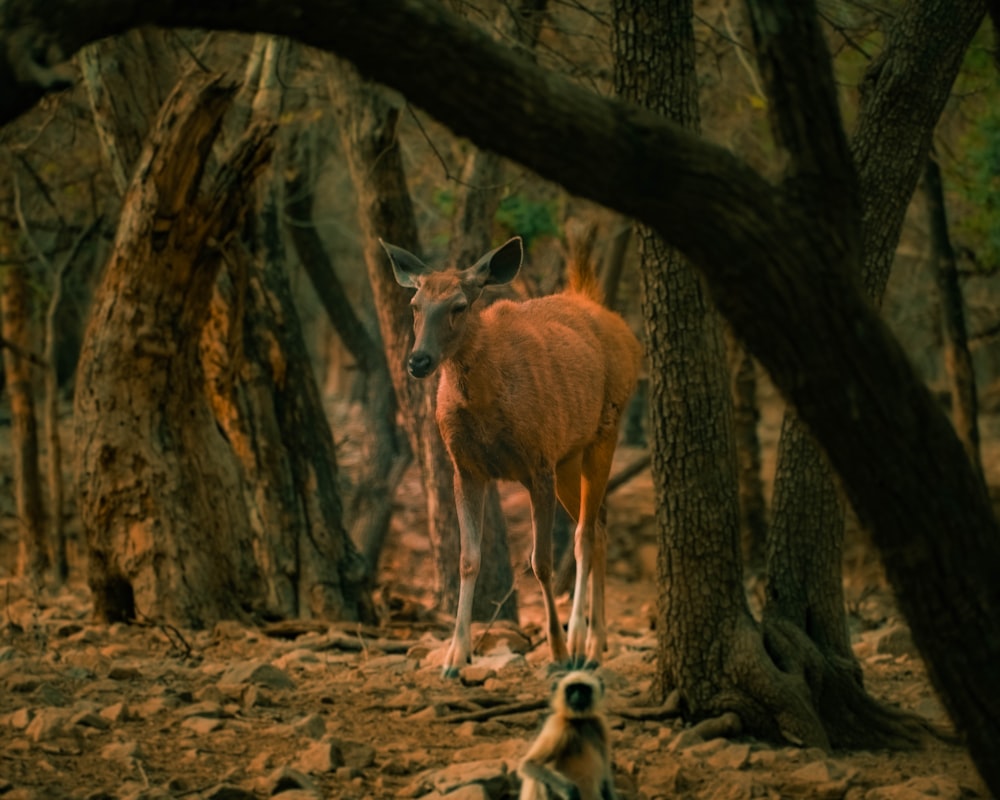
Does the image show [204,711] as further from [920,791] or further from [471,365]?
[920,791]

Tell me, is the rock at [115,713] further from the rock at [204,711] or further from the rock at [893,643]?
the rock at [893,643]

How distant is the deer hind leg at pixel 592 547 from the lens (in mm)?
7695

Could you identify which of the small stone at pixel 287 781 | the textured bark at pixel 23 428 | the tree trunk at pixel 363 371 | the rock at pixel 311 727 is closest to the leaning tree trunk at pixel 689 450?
the rock at pixel 311 727

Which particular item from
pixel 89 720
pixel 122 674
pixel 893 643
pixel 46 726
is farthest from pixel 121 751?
pixel 893 643

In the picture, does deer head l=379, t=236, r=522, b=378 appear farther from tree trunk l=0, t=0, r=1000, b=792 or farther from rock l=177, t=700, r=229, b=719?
rock l=177, t=700, r=229, b=719

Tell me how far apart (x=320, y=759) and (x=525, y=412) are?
2.02 meters

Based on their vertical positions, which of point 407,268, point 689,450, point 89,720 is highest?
point 407,268

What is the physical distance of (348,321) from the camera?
20.9m

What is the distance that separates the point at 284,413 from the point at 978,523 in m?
9.45

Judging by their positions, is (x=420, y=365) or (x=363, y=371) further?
(x=363, y=371)

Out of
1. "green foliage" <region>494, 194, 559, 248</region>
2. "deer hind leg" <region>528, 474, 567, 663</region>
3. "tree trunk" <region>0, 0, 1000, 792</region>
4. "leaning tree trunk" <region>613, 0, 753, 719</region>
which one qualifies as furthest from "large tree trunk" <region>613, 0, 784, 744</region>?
"green foliage" <region>494, 194, 559, 248</region>

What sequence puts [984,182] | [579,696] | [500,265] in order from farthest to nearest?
1. [984,182]
2. [500,265]
3. [579,696]

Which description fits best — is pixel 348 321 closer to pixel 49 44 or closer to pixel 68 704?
pixel 68 704

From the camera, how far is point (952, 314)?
1570 cm
